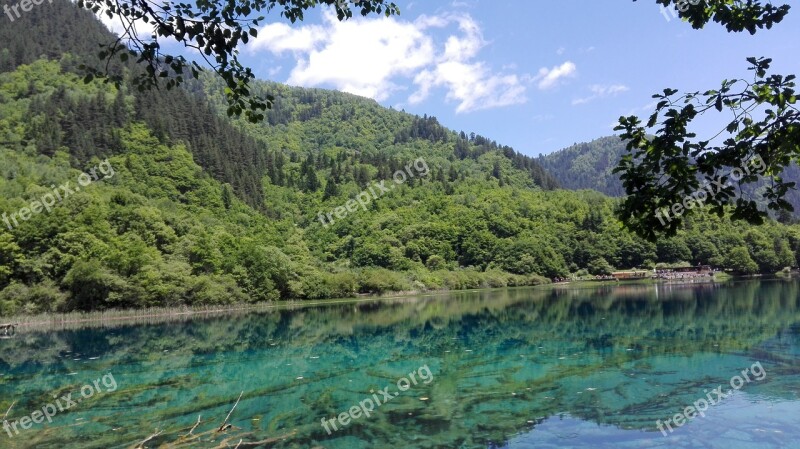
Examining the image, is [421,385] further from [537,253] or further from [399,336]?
[537,253]

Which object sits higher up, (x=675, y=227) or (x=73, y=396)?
(x=675, y=227)

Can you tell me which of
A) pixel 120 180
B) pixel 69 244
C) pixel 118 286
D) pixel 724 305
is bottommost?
pixel 724 305

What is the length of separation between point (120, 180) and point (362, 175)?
56.6 m

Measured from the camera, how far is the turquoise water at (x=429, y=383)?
13.0 metres

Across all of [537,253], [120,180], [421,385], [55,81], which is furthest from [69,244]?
[537,253]

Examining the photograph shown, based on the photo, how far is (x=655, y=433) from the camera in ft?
41.2

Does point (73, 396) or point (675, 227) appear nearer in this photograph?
point (675, 227)

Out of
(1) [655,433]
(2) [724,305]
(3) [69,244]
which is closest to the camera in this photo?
(1) [655,433]

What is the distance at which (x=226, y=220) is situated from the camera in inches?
3435
